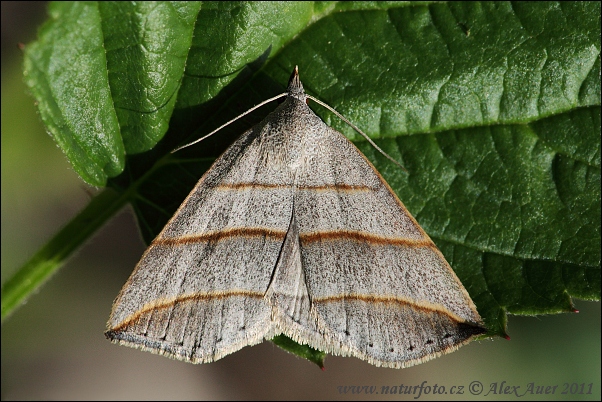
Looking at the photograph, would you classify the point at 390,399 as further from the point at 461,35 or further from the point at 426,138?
the point at 461,35

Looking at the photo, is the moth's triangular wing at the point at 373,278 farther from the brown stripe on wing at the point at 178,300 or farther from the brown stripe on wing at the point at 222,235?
the brown stripe on wing at the point at 178,300

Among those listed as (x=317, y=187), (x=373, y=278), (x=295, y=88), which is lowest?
(x=373, y=278)

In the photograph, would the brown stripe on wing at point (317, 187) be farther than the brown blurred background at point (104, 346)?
No

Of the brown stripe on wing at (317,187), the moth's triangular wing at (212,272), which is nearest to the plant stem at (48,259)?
the moth's triangular wing at (212,272)

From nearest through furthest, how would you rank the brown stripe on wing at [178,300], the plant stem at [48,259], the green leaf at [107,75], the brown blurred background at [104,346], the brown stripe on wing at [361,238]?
the green leaf at [107,75] < the brown stripe on wing at [178,300] < the brown stripe on wing at [361,238] < the plant stem at [48,259] < the brown blurred background at [104,346]

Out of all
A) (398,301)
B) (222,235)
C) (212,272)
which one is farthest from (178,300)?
(398,301)

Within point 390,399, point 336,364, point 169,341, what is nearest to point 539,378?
point 390,399

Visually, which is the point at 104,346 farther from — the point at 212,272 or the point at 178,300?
the point at 212,272
